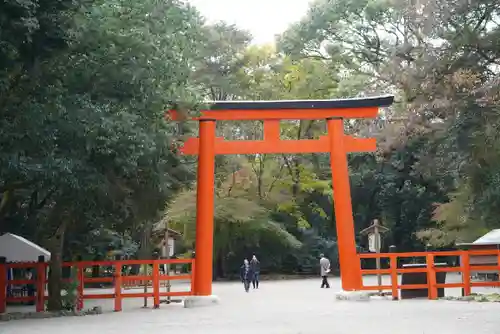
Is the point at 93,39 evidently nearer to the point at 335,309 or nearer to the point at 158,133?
the point at 158,133

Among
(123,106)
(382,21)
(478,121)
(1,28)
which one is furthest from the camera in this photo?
(382,21)

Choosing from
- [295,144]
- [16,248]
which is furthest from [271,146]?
[16,248]

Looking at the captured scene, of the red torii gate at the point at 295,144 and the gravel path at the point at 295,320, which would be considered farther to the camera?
the red torii gate at the point at 295,144

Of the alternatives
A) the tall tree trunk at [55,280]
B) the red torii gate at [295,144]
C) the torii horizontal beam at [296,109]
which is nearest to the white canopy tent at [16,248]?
the tall tree trunk at [55,280]

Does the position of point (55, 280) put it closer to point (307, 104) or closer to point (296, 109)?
point (296, 109)

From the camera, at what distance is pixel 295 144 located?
19.0 metres

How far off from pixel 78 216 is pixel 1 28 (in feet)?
24.0

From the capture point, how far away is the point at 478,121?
1434cm

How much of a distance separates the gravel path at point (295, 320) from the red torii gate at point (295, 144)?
95.1 inches

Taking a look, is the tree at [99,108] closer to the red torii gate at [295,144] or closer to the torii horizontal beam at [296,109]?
the red torii gate at [295,144]

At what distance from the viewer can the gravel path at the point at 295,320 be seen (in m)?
10.5

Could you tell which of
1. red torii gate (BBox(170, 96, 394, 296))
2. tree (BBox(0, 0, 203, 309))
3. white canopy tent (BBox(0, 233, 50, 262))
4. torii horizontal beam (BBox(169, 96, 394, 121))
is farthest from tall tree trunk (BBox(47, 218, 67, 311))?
torii horizontal beam (BBox(169, 96, 394, 121))

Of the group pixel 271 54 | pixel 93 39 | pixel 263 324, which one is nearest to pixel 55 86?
pixel 93 39

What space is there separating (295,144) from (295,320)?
304 inches
